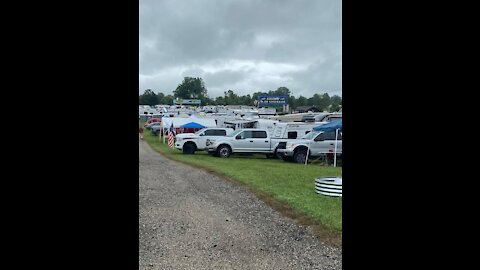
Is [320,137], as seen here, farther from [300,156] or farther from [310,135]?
[300,156]

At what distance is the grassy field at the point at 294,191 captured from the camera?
6797mm

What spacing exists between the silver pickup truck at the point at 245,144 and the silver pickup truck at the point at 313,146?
5.03ft

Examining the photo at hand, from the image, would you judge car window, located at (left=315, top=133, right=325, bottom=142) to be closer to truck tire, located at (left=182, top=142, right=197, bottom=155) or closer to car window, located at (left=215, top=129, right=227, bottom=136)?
car window, located at (left=215, top=129, right=227, bottom=136)

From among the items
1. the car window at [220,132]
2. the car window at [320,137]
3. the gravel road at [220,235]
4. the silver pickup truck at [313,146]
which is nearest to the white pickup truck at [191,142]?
the car window at [220,132]

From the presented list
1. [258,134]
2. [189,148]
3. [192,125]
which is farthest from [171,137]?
[258,134]

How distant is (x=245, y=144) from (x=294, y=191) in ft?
30.5

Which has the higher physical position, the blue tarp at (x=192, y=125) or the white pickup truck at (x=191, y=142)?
the blue tarp at (x=192, y=125)

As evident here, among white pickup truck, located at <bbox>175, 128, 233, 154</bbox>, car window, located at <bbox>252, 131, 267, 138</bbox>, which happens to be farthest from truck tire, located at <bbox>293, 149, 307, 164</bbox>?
white pickup truck, located at <bbox>175, 128, 233, 154</bbox>

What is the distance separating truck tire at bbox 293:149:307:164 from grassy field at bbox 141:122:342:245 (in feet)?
3.63

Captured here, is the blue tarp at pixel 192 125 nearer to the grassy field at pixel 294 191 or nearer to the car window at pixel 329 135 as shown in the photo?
the grassy field at pixel 294 191

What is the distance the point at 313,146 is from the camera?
16.9 meters
